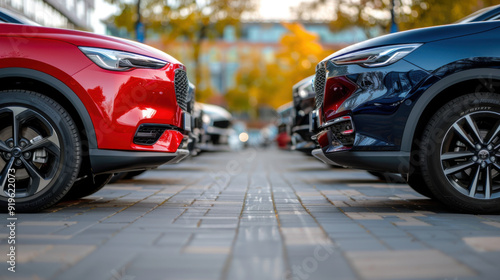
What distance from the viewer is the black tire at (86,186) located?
596 cm

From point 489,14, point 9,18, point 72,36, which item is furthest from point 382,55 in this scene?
point 9,18

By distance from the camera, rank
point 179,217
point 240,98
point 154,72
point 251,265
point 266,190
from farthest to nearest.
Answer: point 240,98 → point 266,190 → point 154,72 → point 179,217 → point 251,265

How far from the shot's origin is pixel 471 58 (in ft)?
15.5

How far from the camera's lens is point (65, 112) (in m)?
4.85

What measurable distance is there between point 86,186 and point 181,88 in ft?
4.94

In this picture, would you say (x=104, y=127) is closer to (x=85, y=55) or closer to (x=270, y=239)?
(x=85, y=55)

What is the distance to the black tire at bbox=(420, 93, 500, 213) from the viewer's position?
473 centimetres

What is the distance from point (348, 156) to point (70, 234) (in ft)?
7.44

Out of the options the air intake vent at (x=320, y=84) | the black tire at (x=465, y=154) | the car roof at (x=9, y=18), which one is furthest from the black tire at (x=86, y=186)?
the black tire at (x=465, y=154)

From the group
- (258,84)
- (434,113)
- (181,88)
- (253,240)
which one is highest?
(258,84)

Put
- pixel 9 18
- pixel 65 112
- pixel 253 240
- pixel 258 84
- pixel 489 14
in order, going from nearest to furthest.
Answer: pixel 253 240, pixel 65 112, pixel 9 18, pixel 489 14, pixel 258 84

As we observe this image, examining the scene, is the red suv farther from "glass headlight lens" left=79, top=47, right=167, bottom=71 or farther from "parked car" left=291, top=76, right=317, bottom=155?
"parked car" left=291, top=76, right=317, bottom=155

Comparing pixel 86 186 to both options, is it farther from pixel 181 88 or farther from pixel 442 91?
pixel 442 91

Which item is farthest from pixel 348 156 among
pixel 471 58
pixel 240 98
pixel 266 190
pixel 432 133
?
pixel 240 98
